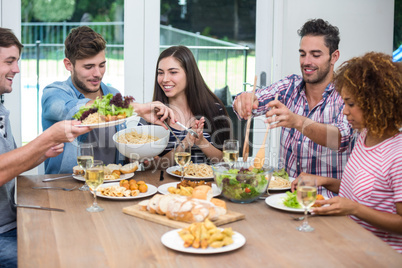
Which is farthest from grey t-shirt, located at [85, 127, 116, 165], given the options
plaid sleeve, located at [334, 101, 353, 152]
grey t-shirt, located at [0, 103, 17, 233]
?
plaid sleeve, located at [334, 101, 353, 152]

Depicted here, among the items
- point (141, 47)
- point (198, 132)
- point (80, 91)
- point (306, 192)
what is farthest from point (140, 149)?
point (141, 47)

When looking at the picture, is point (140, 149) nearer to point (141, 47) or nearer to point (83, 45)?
point (83, 45)

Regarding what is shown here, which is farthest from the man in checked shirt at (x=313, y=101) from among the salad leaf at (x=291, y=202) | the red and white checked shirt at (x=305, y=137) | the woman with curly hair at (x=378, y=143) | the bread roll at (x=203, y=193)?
the bread roll at (x=203, y=193)

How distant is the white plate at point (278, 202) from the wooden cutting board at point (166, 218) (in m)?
0.18

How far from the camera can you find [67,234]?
1.49 meters

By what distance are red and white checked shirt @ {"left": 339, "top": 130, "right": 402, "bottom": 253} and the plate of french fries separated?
711 mm

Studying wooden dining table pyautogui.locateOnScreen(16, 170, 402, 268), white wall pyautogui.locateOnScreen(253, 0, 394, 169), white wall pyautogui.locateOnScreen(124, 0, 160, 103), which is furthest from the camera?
white wall pyautogui.locateOnScreen(253, 0, 394, 169)

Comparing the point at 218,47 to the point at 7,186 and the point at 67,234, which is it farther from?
the point at 67,234

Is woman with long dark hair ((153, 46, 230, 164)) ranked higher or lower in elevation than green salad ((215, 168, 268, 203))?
higher

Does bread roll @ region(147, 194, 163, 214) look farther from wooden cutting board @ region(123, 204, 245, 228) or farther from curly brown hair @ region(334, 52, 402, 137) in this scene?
curly brown hair @ region(334, 52, 402, 137)

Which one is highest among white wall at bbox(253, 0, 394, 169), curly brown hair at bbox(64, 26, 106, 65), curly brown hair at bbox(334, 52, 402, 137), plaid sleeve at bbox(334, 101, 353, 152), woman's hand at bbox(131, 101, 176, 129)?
white wall at bbox(253, 0, 394, 169)

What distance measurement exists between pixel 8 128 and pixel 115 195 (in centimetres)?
79

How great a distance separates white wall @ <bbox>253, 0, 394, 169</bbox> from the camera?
4.00 meters

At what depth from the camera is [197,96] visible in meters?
3.14
